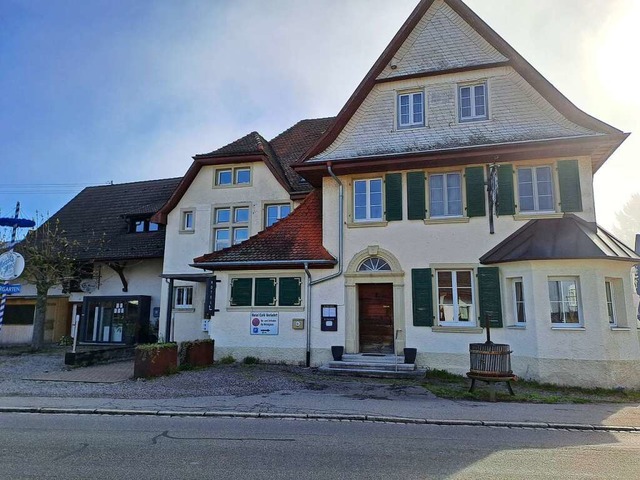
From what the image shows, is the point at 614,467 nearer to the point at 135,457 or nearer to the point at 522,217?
the point at 135,457

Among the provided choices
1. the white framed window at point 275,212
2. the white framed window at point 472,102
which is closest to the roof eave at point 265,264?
the white framed window at point 275,212

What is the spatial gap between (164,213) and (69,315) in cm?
860

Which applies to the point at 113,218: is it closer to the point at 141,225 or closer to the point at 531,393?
the point at 141,225

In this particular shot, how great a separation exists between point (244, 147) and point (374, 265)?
9284 mm

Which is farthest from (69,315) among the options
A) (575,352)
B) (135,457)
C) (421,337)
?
(575,352)

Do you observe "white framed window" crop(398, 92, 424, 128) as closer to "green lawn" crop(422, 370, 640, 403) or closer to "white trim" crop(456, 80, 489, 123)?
"white trim" crop(456, 80, 489, 123)

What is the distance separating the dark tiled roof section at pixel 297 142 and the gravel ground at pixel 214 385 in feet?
28.6

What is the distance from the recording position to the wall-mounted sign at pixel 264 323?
15.2 metres

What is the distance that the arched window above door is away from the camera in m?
14.7

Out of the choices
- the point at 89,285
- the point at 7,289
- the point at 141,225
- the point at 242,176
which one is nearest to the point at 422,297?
the point at 242,176

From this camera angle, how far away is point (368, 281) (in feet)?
48.4

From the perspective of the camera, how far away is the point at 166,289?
69.5 ft

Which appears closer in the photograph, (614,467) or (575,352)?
(614,467)

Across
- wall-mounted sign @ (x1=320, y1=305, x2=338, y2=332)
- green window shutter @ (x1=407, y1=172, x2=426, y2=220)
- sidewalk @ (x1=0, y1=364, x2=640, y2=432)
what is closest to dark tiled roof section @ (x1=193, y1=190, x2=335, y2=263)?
wall-mounted sign @ (x1=320, y1=305, x2=338, y2=332)
